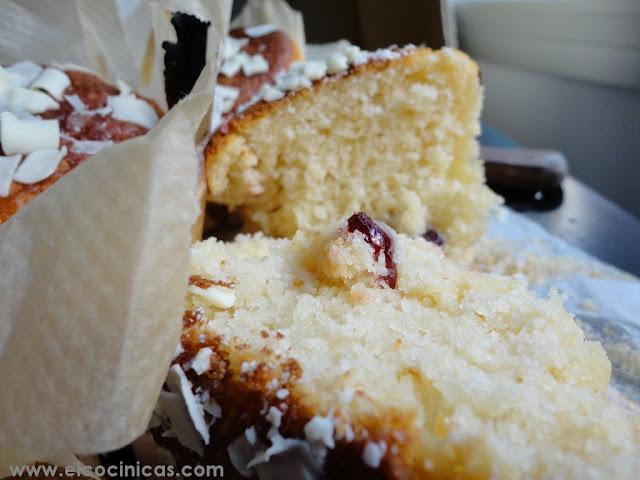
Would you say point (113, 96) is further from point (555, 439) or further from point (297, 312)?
point (555, 439)

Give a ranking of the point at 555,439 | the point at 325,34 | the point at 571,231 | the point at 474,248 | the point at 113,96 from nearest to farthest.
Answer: the point at 555,439, the point at 113,96, the point at 474,248, the point at 571,231, the point at 325,34

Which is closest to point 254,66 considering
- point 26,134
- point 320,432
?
point 26,134

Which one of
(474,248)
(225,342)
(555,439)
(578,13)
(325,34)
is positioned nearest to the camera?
(555,439)

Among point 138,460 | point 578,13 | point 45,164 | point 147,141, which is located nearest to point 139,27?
point 45,164

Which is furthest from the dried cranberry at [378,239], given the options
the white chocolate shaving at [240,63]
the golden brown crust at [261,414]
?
the white chocolate shaving at [240,63]

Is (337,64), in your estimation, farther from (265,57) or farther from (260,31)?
(260,31)

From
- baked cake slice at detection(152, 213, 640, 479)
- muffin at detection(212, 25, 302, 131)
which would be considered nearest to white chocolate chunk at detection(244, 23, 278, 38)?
muffin at detection(212, 25, 302, 131)

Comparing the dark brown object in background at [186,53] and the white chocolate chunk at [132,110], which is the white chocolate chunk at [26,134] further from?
the dark brown object in background at [186,53]
